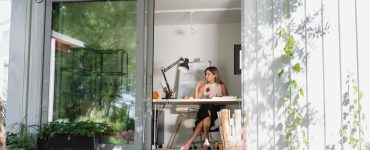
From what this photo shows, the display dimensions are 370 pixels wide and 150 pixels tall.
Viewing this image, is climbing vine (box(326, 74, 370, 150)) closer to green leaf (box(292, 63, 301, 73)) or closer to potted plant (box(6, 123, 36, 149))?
green leaf (box(292, 63, 301, 73))

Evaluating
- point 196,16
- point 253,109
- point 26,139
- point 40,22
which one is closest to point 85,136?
point 26,139

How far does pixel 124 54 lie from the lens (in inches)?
156

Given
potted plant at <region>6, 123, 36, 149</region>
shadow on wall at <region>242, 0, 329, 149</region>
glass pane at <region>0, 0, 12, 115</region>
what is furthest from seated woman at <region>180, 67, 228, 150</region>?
shadow on wall at <region>242, 0, 329, 149</region>

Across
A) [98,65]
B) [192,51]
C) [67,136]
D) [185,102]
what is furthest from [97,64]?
[192,51]

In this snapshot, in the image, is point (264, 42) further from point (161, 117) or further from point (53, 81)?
point (161, 117)

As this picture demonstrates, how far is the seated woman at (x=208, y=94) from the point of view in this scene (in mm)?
5754

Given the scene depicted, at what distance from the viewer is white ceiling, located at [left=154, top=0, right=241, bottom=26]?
17.8 feet

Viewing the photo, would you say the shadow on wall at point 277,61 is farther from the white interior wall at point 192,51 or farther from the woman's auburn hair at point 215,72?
the white interior wall at point 192,51

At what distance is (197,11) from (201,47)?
0.93 meters

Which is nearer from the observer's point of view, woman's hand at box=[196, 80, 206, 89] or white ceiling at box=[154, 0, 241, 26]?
white ceiling at box=[154, 0, 241, 26]

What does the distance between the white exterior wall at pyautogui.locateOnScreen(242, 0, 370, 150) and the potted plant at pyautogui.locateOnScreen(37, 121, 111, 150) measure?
6.51ft

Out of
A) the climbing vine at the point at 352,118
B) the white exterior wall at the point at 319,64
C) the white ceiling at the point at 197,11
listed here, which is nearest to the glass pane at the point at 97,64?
the white ceiling at the point at 197,11

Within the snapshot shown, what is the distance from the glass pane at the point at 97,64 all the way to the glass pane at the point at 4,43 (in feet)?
1.51

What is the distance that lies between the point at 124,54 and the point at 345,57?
2908 mm
